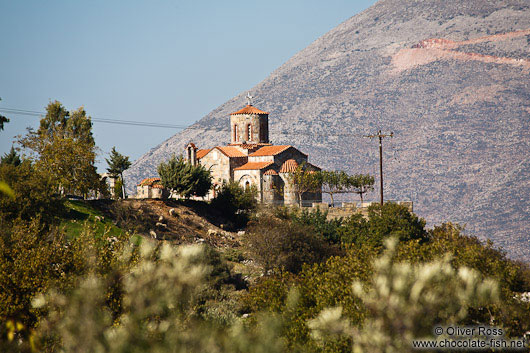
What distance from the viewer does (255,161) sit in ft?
196

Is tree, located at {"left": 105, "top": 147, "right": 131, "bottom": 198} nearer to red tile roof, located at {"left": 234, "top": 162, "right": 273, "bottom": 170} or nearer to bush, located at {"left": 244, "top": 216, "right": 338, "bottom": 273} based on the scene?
red tile roof, located at {"left": 234, "top": 162, "right": 273, "bottom": 170}

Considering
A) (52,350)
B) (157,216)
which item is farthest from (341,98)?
(52,350)

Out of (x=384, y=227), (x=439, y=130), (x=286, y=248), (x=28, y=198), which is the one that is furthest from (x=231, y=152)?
(x=439, y=130)

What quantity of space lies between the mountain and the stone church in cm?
6914

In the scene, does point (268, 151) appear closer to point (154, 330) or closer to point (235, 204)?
point (235, 204)

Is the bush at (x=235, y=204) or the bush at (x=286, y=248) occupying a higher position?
the bush at (x=235, y=204)

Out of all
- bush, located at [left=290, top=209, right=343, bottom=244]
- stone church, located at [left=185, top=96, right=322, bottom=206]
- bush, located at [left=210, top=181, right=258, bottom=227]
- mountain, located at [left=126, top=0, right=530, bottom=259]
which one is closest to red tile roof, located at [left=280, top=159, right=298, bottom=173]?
stone church, located at [left=185, top=96, right=322, bottom=206]

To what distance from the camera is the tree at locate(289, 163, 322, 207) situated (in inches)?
2167

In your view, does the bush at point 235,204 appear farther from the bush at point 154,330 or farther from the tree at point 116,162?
the bush at point 154,330

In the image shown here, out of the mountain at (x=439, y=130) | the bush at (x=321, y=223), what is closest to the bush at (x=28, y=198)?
the bush at (x=321, y=223)

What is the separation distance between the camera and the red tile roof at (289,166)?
5643 cm

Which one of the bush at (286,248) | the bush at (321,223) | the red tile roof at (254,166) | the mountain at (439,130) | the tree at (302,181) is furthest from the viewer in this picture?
the mountain at (439,130)

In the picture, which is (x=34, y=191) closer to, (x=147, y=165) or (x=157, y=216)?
(x=157, y=216)

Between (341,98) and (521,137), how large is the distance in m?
54.3
